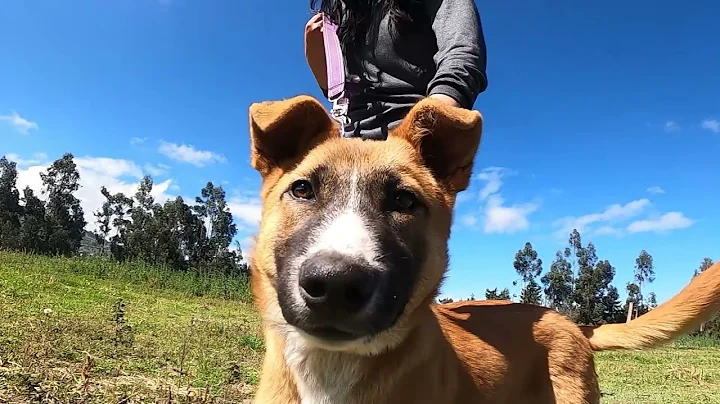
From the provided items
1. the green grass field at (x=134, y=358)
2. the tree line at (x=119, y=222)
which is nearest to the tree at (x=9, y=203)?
the tree line at (x=119, y=222)

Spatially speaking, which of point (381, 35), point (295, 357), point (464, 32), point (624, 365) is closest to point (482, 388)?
point (295, 357)

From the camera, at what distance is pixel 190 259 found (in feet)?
249

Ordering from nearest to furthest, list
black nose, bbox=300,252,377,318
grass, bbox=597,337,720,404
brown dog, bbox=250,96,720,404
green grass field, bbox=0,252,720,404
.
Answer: black nose, bbox=300,252,377,318 → brown dog, bbox=250,96,720,404 → green grass field, bbox=0,252,720,404 → grass, bbox=597,337,720,404

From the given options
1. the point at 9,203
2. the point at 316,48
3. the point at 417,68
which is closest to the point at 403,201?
the point at 417,68

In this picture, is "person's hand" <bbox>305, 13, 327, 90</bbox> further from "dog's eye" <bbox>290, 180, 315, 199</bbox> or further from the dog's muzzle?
the dog's muzzle

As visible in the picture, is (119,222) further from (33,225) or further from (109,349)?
(109,349)

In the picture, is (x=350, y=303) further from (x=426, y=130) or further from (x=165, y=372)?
(x=165, y=372)

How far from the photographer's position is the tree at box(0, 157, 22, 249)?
76.0 metres

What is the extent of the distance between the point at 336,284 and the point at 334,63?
2285mm

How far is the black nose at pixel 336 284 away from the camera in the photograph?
78.3 inches

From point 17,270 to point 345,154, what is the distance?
17428 mm

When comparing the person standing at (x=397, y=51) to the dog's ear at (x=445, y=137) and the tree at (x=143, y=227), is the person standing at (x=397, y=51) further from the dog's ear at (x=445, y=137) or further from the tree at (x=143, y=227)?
the tree at (x=143, y=227)

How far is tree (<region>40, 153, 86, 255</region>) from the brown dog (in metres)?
91.8

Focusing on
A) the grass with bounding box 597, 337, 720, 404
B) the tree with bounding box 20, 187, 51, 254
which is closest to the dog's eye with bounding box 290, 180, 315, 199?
the grass with bounding box 597, 337, 720, 404
